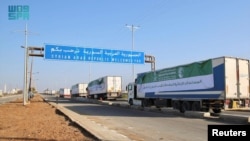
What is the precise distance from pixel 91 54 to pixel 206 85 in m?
25.6

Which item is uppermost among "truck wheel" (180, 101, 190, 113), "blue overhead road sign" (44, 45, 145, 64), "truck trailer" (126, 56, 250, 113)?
"blue overhead road sign" (44, 45, 145, 64)

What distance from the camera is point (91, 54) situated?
46.8 meters

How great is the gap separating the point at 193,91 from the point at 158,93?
19.9 feet

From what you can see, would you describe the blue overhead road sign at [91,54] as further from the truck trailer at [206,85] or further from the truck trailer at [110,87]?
the truck trailer at [206,85]

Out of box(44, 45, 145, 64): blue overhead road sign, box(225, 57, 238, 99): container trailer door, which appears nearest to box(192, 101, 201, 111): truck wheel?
box(225, 57, 238, 99): container trailer door

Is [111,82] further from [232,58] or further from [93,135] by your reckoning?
[93,135]

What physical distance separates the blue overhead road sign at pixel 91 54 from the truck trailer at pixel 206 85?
57.9 feet

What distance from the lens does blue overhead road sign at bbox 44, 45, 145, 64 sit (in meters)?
45.0

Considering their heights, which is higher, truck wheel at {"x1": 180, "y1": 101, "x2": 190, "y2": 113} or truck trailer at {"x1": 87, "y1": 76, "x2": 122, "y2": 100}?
truck trailer at {"x1": 87, "y1": 76, "x2": 122, "y2": 100}

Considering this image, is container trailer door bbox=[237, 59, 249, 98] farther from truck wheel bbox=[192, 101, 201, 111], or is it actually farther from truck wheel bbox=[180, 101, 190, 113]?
truck wheel bbox=[180, 101, 190, 113]

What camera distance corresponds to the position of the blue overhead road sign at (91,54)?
1772 inches

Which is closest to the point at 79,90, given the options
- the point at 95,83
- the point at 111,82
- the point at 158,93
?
the point at 95,83

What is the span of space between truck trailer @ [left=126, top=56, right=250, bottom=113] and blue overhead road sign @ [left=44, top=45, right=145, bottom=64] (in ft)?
57.9

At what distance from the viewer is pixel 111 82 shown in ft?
187
